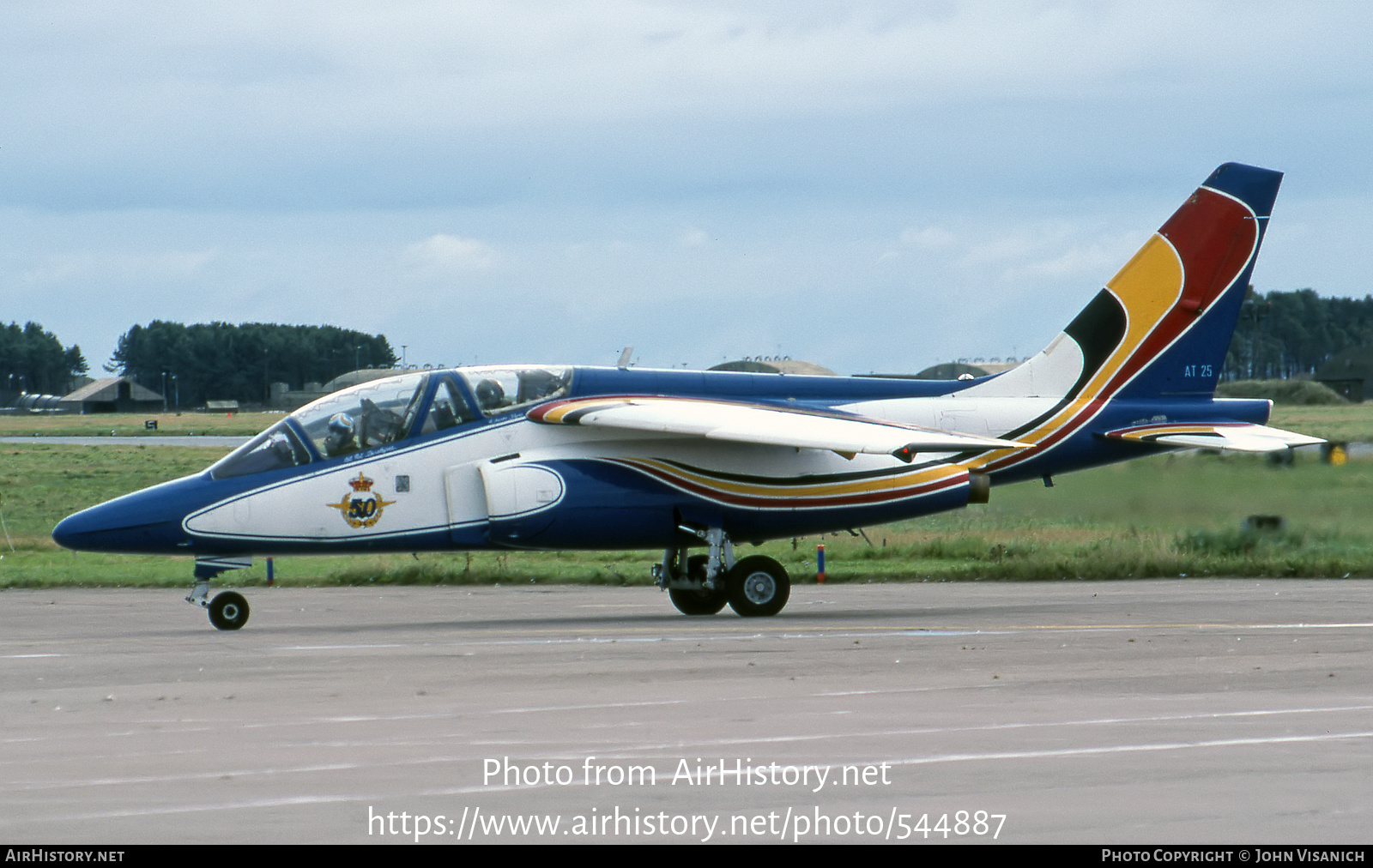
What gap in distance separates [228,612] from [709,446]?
19.3 feet

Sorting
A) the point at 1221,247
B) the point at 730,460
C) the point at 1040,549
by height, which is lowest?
the point at 1040,549

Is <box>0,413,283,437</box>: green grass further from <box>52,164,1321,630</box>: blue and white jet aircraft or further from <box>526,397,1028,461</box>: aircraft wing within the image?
Result: <box>526,397,1028,461</box>: aircraft wing

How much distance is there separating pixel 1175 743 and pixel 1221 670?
3969 mm

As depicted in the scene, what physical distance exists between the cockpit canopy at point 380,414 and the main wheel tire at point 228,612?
1409 mm

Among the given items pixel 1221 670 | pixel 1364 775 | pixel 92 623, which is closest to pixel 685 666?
pixel 1221 670

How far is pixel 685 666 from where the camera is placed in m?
14.0

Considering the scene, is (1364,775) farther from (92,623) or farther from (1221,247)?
(92,623)

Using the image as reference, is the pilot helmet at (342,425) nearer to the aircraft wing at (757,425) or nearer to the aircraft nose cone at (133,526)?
the aircraft nose cone at (133,526)

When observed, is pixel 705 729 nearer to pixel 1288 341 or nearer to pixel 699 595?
pixel 699 595

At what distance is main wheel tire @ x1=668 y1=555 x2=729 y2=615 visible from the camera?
19.7 m

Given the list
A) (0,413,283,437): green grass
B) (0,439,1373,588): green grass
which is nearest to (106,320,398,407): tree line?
(0,413,283,437): green grass

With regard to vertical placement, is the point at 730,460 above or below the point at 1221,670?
above

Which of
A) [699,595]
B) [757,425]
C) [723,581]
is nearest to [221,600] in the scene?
[699,595]

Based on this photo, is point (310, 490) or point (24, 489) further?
point (24, 489)
